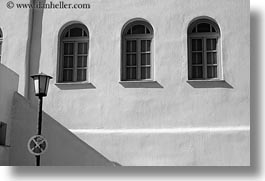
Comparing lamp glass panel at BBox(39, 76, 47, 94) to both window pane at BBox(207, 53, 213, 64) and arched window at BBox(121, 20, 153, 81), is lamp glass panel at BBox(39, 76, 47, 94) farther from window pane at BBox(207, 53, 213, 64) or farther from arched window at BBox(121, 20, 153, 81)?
window pane at BBox(207, 53, 213, 64)

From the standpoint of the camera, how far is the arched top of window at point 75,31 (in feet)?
23.4

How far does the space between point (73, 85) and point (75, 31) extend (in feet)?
2.55

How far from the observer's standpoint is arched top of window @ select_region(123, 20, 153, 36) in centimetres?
708

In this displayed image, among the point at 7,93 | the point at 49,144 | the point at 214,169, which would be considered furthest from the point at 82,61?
the point at 214,169

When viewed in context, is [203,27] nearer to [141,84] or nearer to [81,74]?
[141,84]

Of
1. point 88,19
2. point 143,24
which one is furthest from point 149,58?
point 88,19

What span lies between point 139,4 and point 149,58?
28.5 inches

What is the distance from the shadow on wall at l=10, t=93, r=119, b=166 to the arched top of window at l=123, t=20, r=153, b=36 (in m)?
1.56

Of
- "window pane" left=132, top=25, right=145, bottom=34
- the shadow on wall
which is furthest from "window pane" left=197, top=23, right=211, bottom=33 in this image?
the shadow on wall

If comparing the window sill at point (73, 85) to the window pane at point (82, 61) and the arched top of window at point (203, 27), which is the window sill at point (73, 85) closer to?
the window pane at point (82, 61)

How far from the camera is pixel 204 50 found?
689cm

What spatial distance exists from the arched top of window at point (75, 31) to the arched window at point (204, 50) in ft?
4.57

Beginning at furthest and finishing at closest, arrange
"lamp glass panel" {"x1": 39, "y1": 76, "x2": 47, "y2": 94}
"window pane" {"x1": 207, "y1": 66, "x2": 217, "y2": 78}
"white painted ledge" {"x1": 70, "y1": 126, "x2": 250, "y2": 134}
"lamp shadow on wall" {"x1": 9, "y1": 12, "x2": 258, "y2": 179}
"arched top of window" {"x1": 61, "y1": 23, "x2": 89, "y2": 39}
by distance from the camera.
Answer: "arched top of window" {"x1": 61, "y1": 23, "x2": 89, "y2": 39}
"window pane" {"x1": 207, "y1": 66, "x2": 217, "y2": 78}
"white painted ledge" {"x1": 70, "y1": 126, "x2": 250, "y2": 134}
"lamp glass panel" {"x1": 39, "y1": 76, "x2": 47, "y2": 94}
"lamp shadow on wall" {"x1": 9, "y1": 12, "x2": 258, "y2": 179}

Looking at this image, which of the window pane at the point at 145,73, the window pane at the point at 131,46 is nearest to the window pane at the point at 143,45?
the window pane at the point at 131,46
